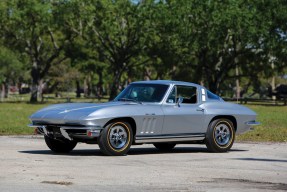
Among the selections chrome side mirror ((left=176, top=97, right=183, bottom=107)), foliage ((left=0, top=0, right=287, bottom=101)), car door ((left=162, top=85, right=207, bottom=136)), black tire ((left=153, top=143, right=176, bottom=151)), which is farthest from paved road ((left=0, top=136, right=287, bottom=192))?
foliage ((left=0, top=0, right=287, bottom=101))

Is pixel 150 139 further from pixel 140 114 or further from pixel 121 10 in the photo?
pixel 121 10

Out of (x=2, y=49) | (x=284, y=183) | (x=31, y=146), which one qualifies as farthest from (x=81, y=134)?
(x=2, y=49)

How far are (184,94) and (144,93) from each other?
938mm

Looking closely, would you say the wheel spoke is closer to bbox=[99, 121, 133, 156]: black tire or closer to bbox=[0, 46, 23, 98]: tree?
bbox=[99, 121, 133, 156]: black tire

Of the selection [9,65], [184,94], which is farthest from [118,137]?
[9,65]

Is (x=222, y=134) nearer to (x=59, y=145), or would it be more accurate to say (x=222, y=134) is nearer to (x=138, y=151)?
(x=138, y=151)

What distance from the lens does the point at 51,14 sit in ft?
192

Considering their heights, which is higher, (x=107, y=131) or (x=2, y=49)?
(x=2, y=49)

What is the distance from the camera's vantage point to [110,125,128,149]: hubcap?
13.5m

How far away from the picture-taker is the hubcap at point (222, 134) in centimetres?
1508

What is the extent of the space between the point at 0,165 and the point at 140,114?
3229mm

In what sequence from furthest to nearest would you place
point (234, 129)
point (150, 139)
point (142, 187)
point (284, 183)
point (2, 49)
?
point (2, 49), point (234, 129), point (150, 139), point (284, 183), point (142, 187)

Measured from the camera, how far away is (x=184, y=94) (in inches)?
597

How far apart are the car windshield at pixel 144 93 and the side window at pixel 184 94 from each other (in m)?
0.19
